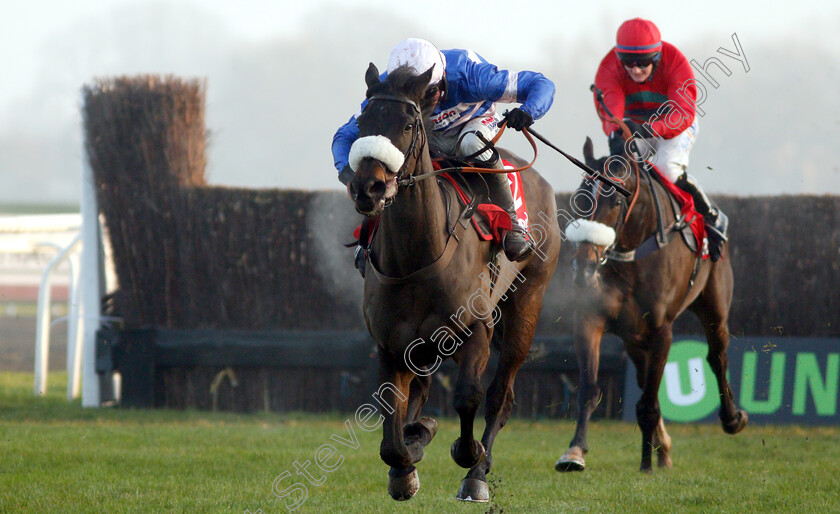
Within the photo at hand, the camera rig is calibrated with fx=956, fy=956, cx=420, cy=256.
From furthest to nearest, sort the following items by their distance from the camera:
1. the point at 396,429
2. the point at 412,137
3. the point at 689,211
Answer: the point at 689,211 < the point at 396,429 < the point at 412,137

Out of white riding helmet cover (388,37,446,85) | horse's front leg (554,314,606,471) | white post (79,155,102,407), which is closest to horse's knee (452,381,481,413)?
white riding helmet cover (388,37,446,85)

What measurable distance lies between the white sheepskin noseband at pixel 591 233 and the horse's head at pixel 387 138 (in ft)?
7.10

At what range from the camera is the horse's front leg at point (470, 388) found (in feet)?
12.7

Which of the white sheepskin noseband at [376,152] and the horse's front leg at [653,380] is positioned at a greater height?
the white sheepskin noseband at [376,152]

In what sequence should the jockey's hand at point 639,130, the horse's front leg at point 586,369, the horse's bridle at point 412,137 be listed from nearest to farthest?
the horse's bridle at point 412,137
the horse's front leg at point 586,369
the jockey's hand at point 639,130

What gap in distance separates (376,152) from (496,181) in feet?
4.25

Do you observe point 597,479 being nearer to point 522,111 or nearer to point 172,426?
point 522,111

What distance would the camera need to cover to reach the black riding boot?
22.1ft

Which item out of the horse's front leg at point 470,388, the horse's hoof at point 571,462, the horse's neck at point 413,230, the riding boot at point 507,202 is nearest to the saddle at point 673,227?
the horse's hoof at point 571,462

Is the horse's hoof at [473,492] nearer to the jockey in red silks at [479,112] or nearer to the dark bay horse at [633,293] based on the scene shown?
the jockey in red silks at [479,112]

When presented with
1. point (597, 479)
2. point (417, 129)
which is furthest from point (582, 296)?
point (417, 129)

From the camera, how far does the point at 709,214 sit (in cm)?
675

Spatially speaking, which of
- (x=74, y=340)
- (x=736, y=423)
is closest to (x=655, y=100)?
(x=736, y=423)

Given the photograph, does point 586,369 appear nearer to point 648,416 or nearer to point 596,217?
point 648,416
